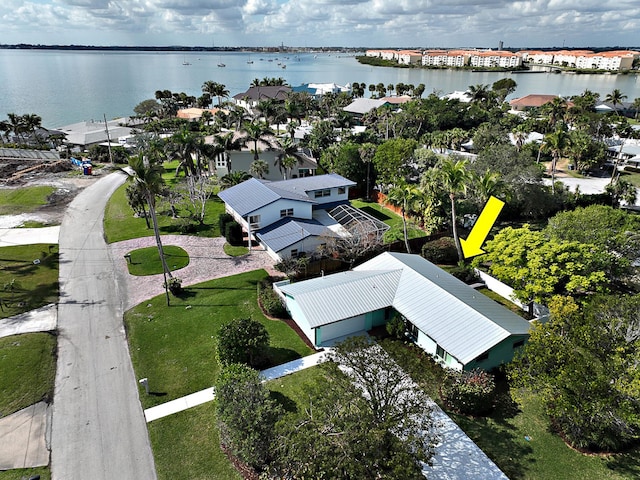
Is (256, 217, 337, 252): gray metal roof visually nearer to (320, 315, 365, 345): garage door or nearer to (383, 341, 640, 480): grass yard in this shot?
(320, 315, 365, 345): garage door

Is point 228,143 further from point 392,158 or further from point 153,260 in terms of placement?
Result: point 153,260

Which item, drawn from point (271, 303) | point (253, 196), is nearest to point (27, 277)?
point (253, 196)

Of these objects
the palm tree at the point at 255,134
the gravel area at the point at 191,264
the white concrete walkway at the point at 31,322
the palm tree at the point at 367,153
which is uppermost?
the palm tree at the point at 255,134

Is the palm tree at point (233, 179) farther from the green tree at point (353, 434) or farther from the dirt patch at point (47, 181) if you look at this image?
the green tree at point (353, 434)

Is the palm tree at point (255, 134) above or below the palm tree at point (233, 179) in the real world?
above

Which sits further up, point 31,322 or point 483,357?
point 483,357

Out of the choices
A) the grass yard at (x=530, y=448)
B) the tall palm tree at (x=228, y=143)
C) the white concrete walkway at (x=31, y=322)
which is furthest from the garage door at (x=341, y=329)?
the tall palm tree at (x=228, y=143)

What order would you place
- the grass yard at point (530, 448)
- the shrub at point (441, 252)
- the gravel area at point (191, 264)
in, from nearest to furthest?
1. the grass yard at point (530, 448)
2. the gravel area at point (191, 264)
3. the shrub at point (441, 252)
